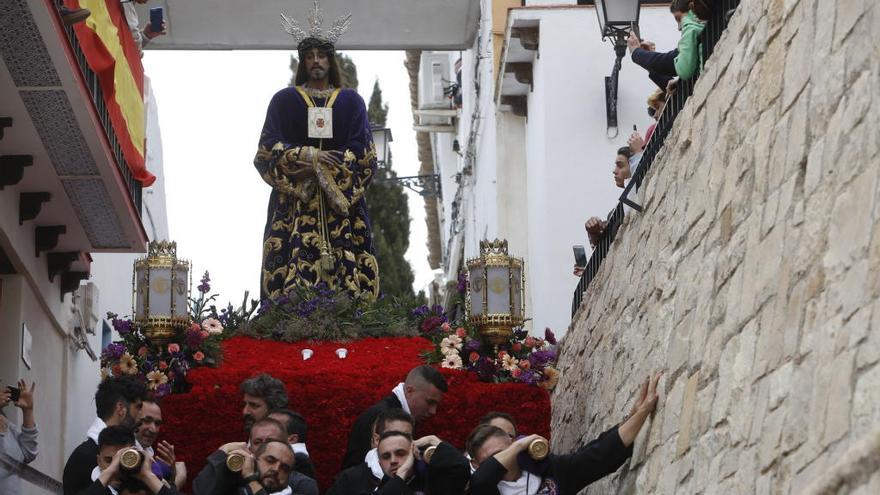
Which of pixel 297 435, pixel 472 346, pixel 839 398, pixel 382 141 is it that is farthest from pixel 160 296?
pixel 382 141

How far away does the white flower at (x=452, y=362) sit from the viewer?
12.5 metres

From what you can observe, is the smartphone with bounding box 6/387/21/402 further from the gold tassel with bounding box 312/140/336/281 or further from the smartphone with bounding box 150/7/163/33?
the smartphone with bounding box 150/7/163/33

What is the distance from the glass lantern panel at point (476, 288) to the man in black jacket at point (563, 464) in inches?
166

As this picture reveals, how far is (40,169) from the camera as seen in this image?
1275 cm

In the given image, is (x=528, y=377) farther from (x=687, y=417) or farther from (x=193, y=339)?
(x=687, y=417)

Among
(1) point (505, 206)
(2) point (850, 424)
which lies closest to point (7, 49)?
(2) point (850, 424)

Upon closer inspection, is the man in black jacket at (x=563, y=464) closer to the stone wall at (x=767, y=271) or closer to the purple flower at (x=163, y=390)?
the stone wall at (x=767, y=271)

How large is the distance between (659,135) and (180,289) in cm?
468

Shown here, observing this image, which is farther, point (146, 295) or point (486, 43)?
point (486, 43)

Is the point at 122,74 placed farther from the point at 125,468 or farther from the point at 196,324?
the point at 125,468

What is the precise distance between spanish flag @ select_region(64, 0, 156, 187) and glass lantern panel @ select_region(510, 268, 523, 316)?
10.7 feet

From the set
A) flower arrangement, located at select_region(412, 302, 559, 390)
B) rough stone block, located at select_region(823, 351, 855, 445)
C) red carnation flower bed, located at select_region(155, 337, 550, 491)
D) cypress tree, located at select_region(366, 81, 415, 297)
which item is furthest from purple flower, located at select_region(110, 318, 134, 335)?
cypress tree, located at select_region(366, 81, 415, 297)

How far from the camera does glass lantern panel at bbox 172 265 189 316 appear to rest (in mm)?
12867

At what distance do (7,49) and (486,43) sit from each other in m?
12.5
